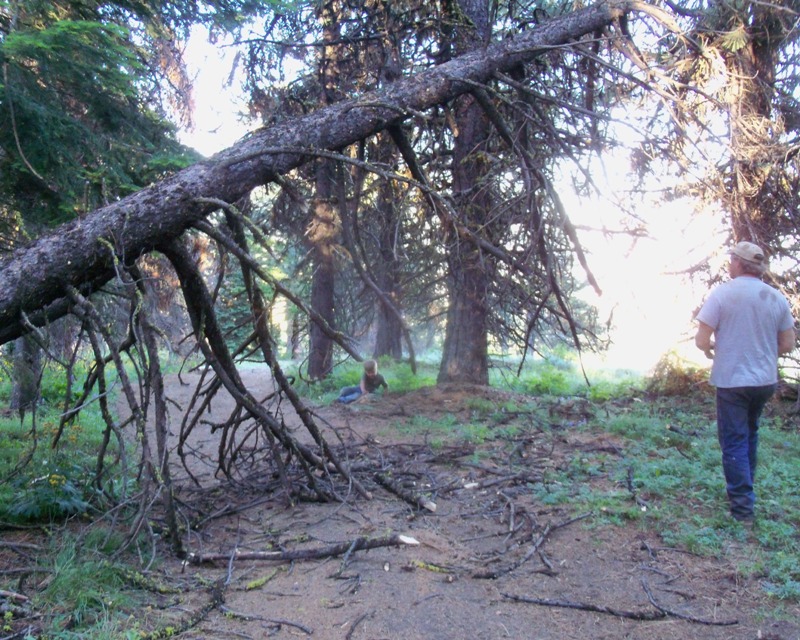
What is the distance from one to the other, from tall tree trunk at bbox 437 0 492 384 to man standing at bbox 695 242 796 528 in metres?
2.51

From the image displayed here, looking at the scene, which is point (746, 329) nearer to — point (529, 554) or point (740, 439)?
point (740, 439)

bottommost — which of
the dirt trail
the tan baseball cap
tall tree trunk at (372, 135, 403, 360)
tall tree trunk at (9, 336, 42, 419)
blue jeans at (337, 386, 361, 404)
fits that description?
the dirt trail

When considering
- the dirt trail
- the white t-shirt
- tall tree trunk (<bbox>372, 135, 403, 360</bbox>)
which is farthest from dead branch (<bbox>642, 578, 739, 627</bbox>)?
tall tree trunk (<bbox>372, 135, 403, 360</bbox>)

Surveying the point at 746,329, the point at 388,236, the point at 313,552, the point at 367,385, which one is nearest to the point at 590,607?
the point at 313,552

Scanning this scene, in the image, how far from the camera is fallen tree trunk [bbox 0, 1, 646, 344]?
14.2 ft

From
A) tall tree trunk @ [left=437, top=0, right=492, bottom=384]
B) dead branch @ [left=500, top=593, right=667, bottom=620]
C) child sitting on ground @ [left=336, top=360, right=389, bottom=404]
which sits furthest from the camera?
child sitting on ground @ [left=336, top=360, right=389, bottom=404]

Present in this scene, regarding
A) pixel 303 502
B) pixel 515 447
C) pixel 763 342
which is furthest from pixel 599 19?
pixel 303 502

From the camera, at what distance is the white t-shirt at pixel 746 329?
4762mm

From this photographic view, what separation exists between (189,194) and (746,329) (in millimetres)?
4249

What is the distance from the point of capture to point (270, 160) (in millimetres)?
5203

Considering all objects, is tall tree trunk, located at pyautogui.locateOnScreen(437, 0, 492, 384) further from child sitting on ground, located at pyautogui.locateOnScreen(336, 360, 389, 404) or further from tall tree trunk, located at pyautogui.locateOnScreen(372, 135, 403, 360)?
child sitting on ground, located at pyautogui.locateOnScreen(336, 360, 389, 404)

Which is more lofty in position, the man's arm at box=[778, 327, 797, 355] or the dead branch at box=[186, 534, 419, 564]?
the man's arm at box=[778, 327, 797, 355]

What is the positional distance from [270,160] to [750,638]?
4.46 m

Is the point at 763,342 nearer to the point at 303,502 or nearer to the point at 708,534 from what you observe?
the point at 708,534
